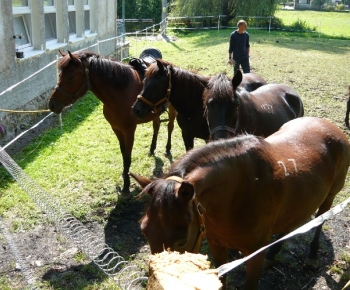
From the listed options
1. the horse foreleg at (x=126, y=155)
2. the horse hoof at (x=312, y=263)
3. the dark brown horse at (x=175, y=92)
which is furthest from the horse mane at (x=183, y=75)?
the horse hoof at (x=312, y=263)

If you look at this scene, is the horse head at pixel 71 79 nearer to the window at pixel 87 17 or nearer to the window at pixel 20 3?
the window at pixel 20 3

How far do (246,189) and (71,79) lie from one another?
128 inches

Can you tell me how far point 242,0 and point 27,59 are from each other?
71.4 feet

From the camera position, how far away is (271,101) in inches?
192

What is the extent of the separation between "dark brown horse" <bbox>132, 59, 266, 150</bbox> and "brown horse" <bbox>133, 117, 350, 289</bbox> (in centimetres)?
129

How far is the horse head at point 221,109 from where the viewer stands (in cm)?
375

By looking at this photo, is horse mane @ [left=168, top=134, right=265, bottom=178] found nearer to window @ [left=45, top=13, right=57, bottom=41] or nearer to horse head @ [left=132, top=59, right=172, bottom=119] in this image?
horse head @ [left=132, top=59, right=172, bottom=119]

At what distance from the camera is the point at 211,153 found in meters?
2.34

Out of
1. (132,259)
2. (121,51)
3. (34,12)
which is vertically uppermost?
(34,12)

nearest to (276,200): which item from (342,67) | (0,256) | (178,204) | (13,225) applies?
(178,204)

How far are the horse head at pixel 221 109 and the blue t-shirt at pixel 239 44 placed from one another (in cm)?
627

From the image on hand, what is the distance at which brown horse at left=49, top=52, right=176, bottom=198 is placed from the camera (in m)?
4.91

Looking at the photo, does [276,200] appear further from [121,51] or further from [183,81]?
[121,51]

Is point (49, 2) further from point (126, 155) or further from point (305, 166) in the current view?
point (305, 166)
